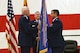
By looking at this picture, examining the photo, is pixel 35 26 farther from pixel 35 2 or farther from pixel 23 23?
pixel 35 2

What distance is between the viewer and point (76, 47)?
6.35 meters

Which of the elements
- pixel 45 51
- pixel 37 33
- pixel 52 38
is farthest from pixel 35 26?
pixel 45 51

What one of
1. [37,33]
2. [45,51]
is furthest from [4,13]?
[45,51]

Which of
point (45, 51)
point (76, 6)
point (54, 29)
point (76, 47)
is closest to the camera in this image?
point (45, 51)

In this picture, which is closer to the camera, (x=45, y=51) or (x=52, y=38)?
(x=45, y=51)

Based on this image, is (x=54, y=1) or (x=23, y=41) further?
(x=54, y=1)

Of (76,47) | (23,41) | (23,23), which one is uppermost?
(23,23)

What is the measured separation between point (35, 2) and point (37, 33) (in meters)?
1.56

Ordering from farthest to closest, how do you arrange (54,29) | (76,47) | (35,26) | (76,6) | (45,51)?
1. (76,6)
2. (76,47)
3. (35,26)
4. (54,29)
5. (45,51)

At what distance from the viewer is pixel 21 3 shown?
6.96 metres

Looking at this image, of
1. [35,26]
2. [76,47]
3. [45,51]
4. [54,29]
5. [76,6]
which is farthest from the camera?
[76,6]

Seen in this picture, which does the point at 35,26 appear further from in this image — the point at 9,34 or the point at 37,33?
the point at 9,34

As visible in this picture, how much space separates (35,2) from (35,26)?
1560 mm

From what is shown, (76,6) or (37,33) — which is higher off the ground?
(76,6)
